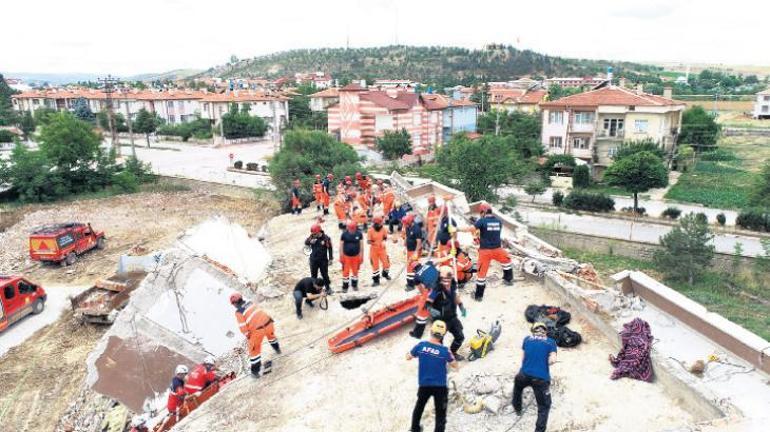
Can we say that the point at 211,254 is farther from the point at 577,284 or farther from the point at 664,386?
the point at 664,386

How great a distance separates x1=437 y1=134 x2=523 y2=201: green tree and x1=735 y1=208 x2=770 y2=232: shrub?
11616 mm

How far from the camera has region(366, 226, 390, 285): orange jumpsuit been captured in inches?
392

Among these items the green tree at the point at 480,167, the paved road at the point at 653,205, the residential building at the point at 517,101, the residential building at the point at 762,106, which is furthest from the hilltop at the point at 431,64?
the green tree at the point at 480,167

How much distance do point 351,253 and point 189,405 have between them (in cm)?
366

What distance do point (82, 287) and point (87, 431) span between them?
37.3ft

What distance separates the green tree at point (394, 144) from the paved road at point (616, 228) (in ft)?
52.6

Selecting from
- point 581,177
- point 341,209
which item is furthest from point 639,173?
point 341,209

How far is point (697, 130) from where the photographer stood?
150 feet

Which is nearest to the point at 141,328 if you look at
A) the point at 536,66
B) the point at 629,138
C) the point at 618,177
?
the point at 618,177

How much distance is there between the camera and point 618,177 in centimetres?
3167

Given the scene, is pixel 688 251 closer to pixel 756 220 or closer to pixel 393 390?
pixel 756 220

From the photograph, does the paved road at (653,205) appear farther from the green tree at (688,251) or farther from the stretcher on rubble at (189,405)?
→ the stretcher on rubble at (189,405)

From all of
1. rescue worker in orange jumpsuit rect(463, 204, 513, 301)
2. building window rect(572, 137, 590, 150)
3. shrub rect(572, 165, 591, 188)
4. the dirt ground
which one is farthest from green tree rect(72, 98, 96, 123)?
rescue worker in orange jumpsuit rect(463, 204, 513, 301)

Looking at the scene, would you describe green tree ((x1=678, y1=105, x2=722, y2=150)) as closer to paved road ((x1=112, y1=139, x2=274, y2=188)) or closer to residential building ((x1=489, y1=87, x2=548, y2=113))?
residential building ((x1=489, y1=87, x2=548, y2=113))
